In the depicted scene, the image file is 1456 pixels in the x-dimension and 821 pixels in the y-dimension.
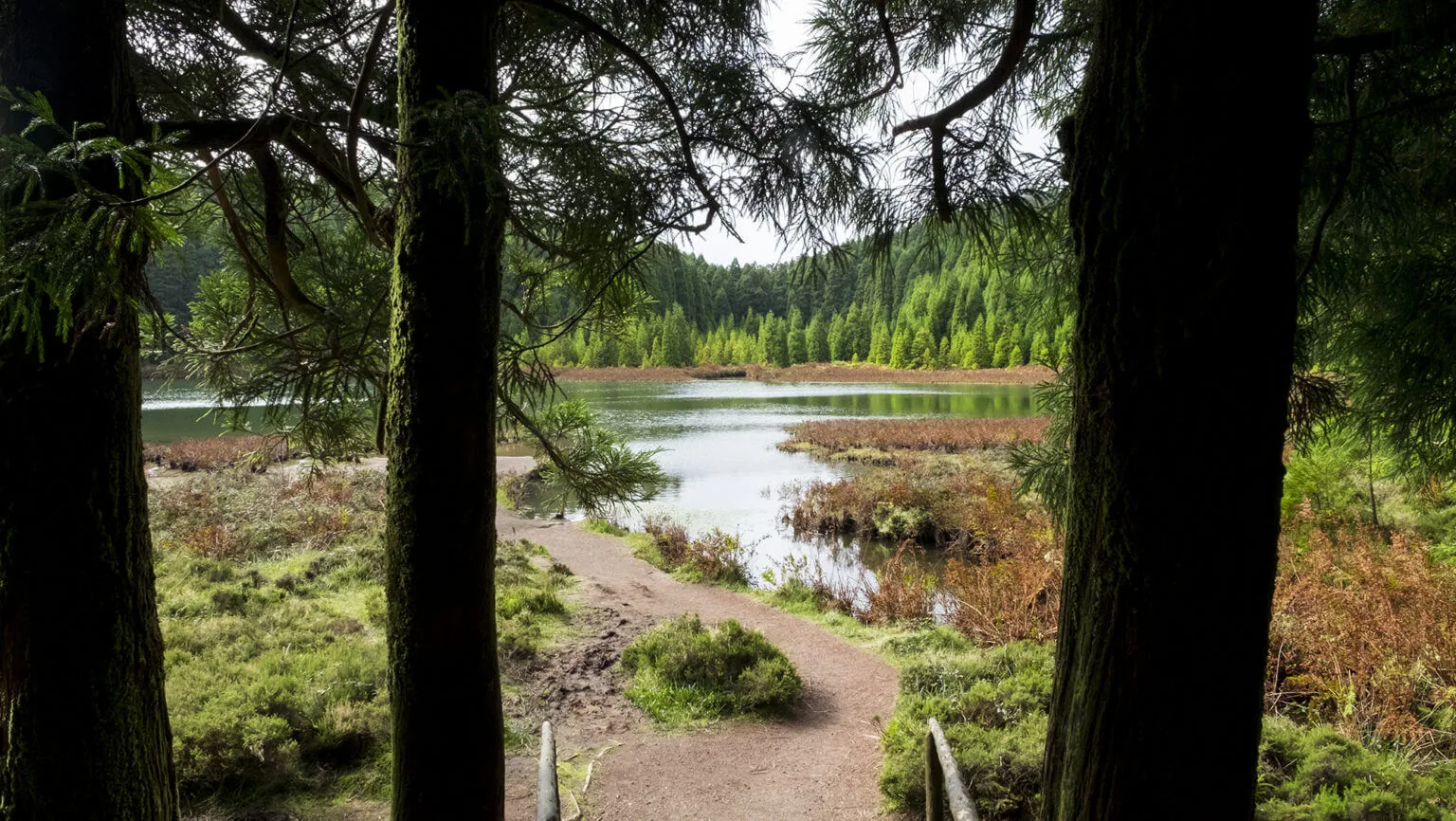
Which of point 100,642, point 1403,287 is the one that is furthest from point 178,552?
point 1403,287

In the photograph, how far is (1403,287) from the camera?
9.62ft

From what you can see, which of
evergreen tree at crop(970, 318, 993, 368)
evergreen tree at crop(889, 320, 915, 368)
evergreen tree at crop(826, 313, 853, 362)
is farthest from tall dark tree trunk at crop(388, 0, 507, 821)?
evergreen tree at crop(826, 313, 853, 362)

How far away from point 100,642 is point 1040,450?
353 centimetres

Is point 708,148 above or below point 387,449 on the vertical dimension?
above

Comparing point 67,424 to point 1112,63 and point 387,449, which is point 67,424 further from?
point 1112,63

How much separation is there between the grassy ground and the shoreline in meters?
39.1

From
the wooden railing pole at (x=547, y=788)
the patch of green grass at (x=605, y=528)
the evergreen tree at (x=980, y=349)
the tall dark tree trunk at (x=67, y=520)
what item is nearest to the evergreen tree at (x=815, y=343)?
the evergreen tree at (x=980, y=349)

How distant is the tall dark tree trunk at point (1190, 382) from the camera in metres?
1.22

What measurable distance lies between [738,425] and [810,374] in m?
27.0

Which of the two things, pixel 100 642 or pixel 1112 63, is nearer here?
pixel 1112 63

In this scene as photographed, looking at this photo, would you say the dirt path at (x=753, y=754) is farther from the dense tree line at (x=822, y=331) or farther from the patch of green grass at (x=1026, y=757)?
the dense tree line at (x=822, y=331)

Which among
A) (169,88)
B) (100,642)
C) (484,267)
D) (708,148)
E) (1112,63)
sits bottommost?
(100,642)

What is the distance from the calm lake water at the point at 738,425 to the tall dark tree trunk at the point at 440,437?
6.23 feet

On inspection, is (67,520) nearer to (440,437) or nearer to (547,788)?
(440,437)
